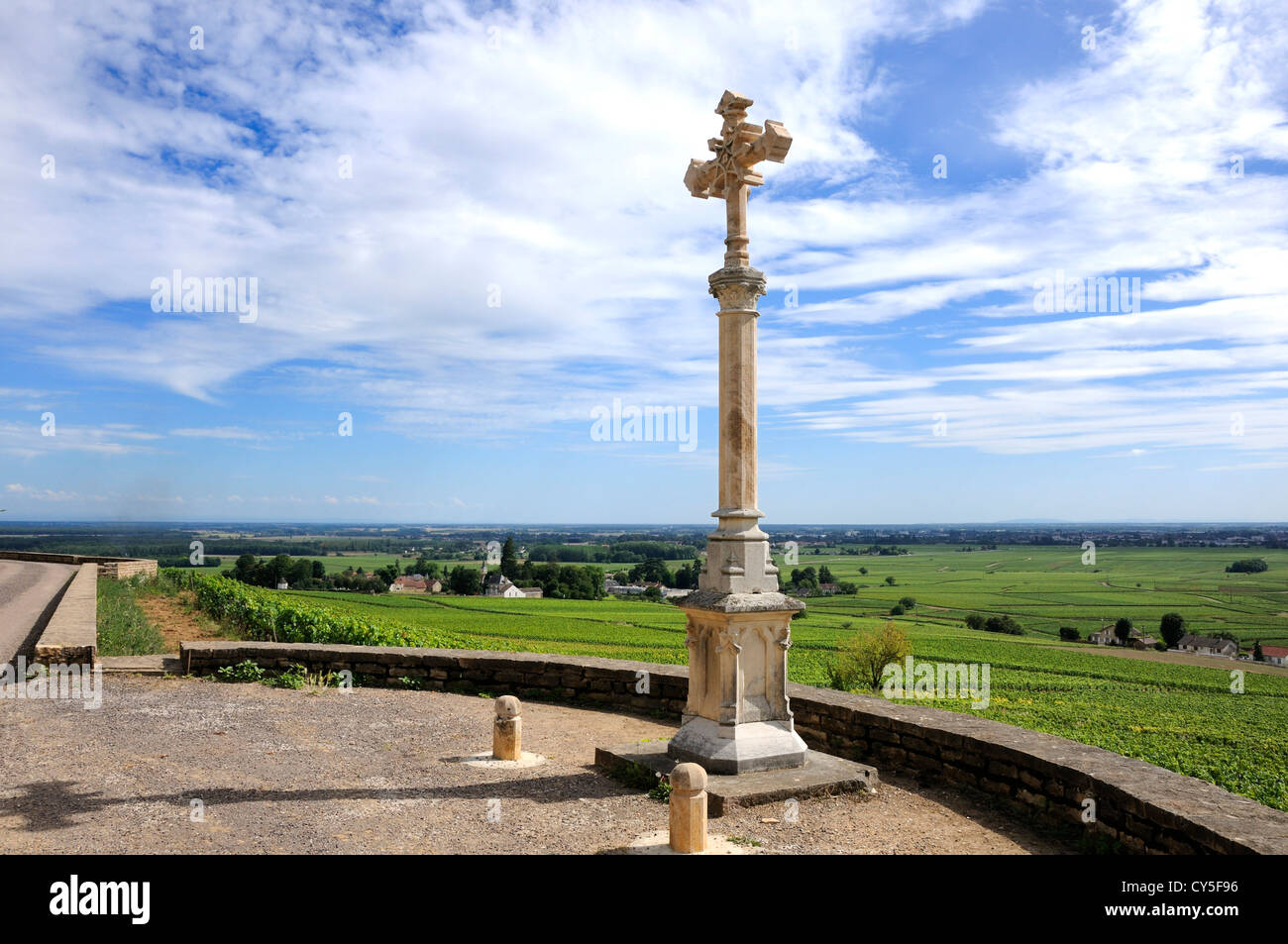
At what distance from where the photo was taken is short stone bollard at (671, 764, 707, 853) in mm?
4500

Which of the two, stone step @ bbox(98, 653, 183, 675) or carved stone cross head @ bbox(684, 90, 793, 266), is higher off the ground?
carved stone cross head @ bbox(684, 90, 793, 266)

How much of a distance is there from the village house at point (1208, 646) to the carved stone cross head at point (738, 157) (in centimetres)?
3100

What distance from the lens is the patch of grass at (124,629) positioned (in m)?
11.5

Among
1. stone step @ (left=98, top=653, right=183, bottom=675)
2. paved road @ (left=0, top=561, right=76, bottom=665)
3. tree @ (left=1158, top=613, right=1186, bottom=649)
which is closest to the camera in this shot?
stone step @ (left=98, top=653, right=183, bottom=675)

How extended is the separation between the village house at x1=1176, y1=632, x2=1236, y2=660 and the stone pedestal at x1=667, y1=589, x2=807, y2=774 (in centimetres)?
3039

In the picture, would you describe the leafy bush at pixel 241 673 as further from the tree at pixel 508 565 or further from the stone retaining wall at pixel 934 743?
the tree at pixel 508 565

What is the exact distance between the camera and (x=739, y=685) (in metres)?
5.97

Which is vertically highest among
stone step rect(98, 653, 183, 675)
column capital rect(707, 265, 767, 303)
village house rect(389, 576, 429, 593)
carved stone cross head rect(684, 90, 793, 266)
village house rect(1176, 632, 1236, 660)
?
carved stone cross head rect(684, 90, 793, 266)

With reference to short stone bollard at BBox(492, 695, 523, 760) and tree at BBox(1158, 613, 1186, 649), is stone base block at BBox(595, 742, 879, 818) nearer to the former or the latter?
short stone bollard at BBox(492, 695, 523, 760)

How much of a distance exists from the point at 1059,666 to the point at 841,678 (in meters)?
11.4

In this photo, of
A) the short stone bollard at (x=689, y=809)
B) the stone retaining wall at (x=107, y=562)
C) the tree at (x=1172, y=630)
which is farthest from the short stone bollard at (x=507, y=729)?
the tree at (x=1172, y=630)

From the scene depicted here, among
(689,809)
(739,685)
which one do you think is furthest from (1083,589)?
(689,809)

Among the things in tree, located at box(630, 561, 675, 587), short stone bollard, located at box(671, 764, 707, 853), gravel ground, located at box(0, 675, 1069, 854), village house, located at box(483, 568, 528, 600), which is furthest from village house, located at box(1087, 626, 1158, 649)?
short stone bollard, located at box(671, 764, 707, 853)

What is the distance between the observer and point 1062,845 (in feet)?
16.2
